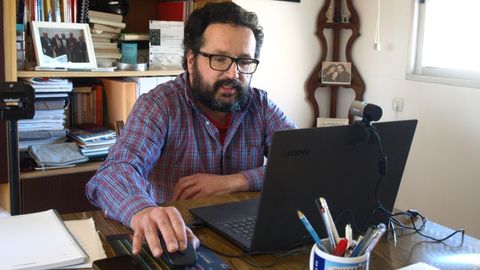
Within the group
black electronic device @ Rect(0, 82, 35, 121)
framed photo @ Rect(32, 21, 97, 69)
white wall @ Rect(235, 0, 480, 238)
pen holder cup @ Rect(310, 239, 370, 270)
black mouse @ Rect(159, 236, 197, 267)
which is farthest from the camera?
white wall @ Rect(235, 0, 480, 238)

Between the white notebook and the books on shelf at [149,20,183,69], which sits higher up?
the books on shelf at [149,20,183,69]

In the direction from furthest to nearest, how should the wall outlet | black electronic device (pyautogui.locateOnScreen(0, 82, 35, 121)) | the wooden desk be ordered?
the wall outlet → black electronic device (pyautogui.locateOnScreen(0, 82, 35, 121)) → the wooden desk

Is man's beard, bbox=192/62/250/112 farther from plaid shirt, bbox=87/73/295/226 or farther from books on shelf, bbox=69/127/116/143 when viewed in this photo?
books on shelf, bbox=69/127/116/143

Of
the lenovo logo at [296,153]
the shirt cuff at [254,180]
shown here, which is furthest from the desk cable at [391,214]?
the shirt cuff at [254,180]

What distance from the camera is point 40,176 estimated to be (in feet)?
7.37

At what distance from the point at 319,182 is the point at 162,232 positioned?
0.30 meters

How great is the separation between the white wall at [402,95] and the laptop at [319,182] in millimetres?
1581

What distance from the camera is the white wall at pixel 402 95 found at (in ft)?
8.21

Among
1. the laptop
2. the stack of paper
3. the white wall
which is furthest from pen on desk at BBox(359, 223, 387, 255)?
the white wall

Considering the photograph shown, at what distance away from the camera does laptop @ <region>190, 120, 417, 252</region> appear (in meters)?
0.90

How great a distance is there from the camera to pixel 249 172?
59.1 inches

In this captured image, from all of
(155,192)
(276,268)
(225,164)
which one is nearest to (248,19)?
(225,164)

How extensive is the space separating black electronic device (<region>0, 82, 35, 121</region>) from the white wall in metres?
1.67

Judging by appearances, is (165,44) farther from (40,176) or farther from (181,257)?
(181,257)
